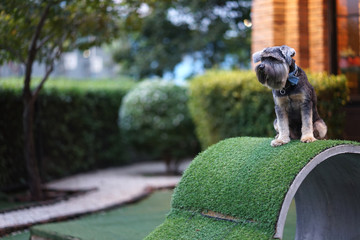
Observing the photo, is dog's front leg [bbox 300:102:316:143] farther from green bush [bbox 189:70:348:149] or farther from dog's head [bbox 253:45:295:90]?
green bush [bbox 189:70:348:149]

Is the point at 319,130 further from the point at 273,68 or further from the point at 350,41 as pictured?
the point at 350,41

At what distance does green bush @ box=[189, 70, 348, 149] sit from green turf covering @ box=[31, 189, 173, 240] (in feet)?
6.11

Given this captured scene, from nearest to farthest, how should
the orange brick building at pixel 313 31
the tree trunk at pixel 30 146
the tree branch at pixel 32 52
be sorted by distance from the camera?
the tree branch at pixel 32 52 → the orange brick building at pixel 313 31 → the tree trunk at pixel 30 146

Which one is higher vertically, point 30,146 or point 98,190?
point 30,146

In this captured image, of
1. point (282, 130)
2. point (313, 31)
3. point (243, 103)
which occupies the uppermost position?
point (313, 31)

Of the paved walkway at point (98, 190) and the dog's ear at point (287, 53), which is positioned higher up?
the dog's ear at point (287, 53)

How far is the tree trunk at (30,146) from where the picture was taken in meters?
9.10

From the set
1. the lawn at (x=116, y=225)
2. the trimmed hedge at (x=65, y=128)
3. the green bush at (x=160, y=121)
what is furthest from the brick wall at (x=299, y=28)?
the trimmed hedge at (x=65, y=128)

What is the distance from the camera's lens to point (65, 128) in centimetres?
1252

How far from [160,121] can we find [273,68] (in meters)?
8.65

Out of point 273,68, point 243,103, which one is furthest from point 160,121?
point 273,68

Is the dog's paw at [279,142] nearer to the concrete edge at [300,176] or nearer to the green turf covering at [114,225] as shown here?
the concrete edge at [300,176]

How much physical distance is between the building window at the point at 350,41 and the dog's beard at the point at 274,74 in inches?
193

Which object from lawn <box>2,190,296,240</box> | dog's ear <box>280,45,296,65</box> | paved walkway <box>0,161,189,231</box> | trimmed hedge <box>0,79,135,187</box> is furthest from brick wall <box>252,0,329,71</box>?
trimmed hedge <box>0,79,135,187</box>
